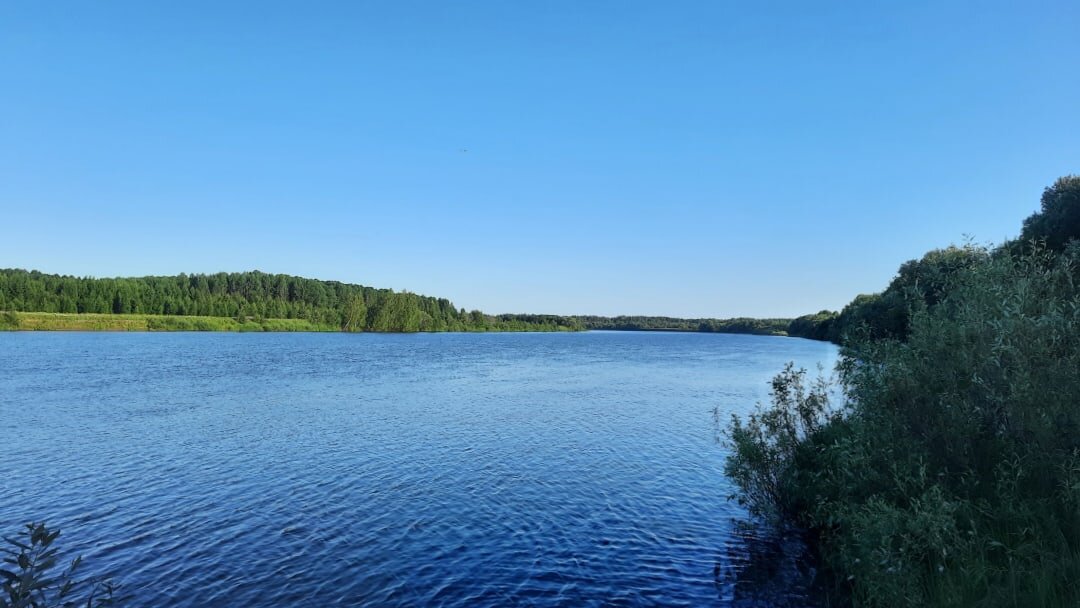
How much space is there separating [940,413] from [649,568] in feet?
26.9

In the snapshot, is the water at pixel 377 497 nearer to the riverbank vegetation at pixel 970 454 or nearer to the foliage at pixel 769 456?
the foliage at pixel 769 456

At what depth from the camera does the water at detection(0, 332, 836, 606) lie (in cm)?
1454

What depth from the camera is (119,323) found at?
164 m

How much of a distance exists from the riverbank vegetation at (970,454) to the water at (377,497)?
3.81m

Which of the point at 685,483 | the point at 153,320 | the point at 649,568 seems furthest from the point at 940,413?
the point at 153,320

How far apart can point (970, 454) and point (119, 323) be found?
201 metres

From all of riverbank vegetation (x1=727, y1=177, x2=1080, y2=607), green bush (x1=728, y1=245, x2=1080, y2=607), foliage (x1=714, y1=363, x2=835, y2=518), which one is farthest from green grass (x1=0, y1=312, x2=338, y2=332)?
green bush (x1=728, y1=245, x2=1080, y2=607)

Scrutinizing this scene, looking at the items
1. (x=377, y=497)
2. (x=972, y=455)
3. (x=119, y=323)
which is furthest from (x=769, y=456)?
(x=119, y=323)

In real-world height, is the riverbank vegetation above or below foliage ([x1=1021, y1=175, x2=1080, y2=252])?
below

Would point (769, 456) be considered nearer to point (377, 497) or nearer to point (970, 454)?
point (970, 454)

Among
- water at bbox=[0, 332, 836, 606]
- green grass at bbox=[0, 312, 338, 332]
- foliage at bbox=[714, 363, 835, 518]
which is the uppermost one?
green grass at bbox=[0, 312, 338, 332]

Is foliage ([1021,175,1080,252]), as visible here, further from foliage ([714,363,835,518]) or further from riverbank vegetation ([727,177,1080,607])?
riverbank vegetation ([727,177,1080,607])

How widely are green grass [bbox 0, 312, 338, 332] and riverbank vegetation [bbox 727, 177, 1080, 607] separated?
7506 inches

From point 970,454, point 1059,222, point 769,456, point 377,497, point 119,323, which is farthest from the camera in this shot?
point 119,323
